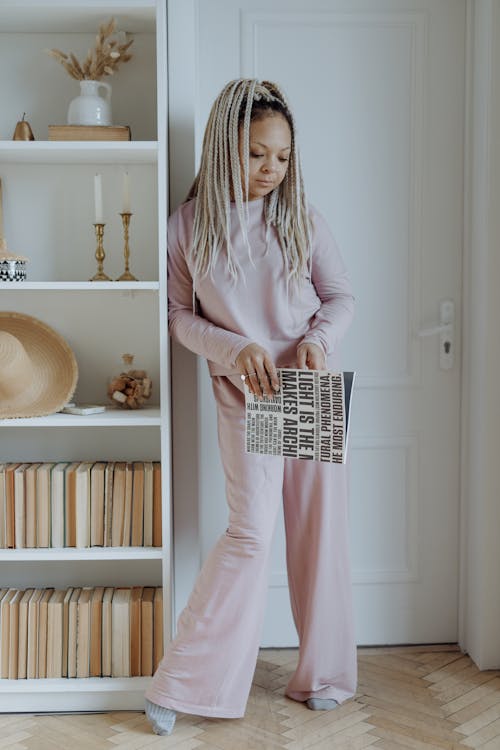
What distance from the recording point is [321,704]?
216 centimetres

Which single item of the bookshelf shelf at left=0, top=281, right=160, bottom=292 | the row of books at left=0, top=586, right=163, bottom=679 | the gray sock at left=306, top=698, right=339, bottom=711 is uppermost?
the bookshelf shelf at left=0, top=281, right=160, bottom=292

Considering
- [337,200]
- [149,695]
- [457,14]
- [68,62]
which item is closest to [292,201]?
[337,200]

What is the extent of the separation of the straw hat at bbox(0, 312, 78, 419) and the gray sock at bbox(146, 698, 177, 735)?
764mm

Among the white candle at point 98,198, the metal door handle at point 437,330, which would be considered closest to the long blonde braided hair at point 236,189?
the white candle at point 98,198

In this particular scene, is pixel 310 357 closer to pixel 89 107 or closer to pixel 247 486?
pixel 247 486

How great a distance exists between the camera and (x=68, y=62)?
84.6 inches

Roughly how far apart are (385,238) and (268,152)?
2.04 ft

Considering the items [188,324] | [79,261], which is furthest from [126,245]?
[188,324]

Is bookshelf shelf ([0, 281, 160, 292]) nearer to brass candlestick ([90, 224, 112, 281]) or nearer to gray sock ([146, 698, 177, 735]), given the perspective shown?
brass candlestick ([90, 224, 112, 281])

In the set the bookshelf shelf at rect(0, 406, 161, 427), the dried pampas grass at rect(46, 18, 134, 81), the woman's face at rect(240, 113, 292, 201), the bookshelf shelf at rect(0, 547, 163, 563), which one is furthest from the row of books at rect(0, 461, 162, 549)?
the dried pampas grass at rect(46, 18, 134, 81)

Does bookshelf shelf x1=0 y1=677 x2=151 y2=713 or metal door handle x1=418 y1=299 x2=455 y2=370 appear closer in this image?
bookshelf shelf x1=0 y1=677 x2=151 y2=713

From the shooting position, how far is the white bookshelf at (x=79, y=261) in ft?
7.14

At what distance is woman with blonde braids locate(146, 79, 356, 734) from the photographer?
6.49ft

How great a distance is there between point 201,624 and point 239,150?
112 cm
